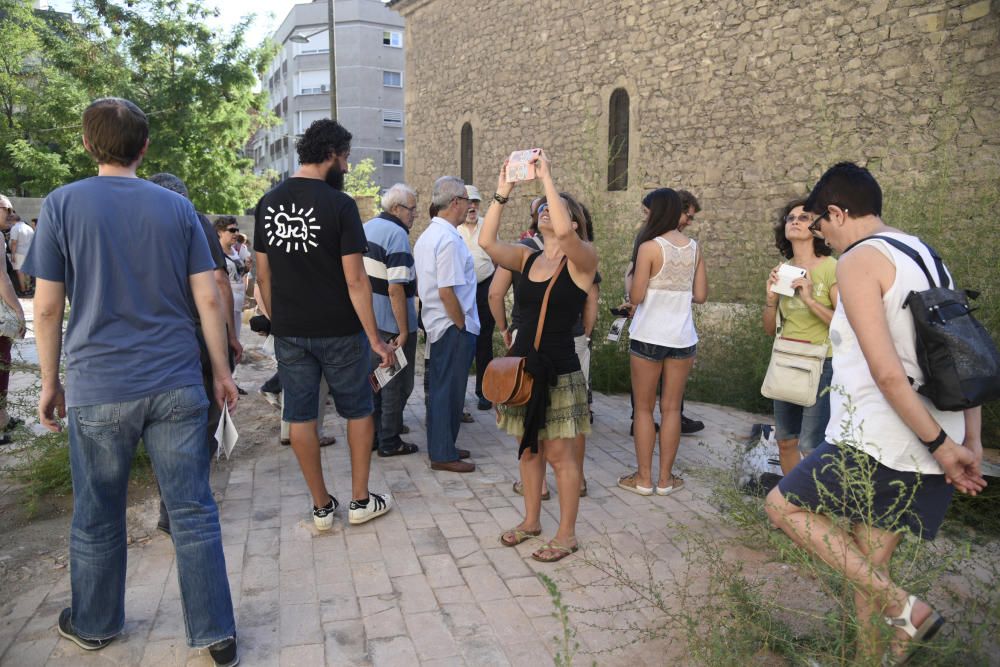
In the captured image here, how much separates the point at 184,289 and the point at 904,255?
2434 millimetres

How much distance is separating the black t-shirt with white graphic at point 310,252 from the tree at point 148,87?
1919 cm

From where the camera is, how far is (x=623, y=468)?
4.95 meters

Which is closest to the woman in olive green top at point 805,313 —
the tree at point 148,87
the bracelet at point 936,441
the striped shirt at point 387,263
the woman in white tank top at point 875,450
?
the woman in white tank top at point 875,450

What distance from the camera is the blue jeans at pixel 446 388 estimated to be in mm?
4777

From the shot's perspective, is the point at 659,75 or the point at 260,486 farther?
the point at 659,75

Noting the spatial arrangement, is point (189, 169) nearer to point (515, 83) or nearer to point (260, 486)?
point (515, 83)

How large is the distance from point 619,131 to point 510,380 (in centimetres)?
1248

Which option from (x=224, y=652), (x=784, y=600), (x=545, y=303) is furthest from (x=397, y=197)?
(x=784, y=600)

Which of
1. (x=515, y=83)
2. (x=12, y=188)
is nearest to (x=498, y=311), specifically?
(x=515, y=83)

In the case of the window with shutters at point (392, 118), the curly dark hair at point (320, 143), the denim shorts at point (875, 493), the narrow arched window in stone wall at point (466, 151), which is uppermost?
the window with shutters at point (392, 118)

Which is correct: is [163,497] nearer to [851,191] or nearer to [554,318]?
[554,318]

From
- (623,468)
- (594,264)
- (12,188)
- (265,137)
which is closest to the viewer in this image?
(594,264)

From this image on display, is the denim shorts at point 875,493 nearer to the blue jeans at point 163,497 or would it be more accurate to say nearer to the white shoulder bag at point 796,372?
the white shoulder bag at point 796,372

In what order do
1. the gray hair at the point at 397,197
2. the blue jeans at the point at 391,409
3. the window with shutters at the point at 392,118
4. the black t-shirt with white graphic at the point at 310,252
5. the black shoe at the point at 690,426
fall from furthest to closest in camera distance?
the window with shutters at the point at 392,118, the black shoe at the point at 690,426, the blue jeans at the point at 391,409, the gray hair at the point at 397,197, the black t-shirt with white graphic at the point at 310,252
